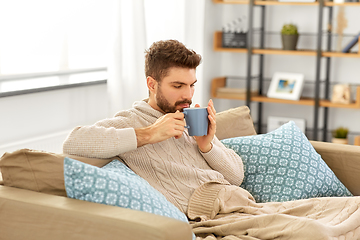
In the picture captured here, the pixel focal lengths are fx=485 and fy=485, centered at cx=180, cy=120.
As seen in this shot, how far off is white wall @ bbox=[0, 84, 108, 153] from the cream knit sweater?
1.05 meters

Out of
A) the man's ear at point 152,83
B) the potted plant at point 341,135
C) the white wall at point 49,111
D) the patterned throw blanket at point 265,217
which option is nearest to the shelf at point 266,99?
the potted plant at point 341,135

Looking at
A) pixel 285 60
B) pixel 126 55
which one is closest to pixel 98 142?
pixel 126 55

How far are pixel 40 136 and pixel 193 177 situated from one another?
4.40 ft

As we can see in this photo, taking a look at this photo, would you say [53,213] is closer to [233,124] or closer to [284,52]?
[233,124]

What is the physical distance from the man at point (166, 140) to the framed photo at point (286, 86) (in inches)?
88.8

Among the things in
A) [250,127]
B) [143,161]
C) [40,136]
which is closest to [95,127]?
[143,161]

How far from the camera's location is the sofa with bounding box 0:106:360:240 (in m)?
1.17

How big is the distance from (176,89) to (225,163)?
0.34 m

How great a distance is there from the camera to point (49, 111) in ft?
9.45

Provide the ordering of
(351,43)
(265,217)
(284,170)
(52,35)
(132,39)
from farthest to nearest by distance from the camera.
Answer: (351,43) → (132,39) → (52,35) → (284,170) → (265,217)

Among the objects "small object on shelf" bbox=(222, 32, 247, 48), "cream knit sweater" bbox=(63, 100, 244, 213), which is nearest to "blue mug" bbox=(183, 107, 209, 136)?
"cream knit sweater" bbox=(63, 100, 244, 213)

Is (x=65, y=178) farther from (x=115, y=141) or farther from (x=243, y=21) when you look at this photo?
(x=243, y=21)

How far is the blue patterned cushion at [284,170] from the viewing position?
6.39 ft

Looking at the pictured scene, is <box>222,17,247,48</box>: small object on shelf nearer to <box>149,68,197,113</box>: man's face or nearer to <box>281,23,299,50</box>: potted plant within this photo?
<box>281,23,299,50</box>: potted plant
